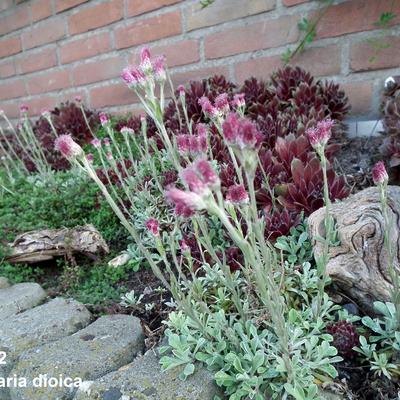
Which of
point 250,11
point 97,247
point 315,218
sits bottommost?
Answer: point 97,247

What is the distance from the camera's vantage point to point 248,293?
1.22 m

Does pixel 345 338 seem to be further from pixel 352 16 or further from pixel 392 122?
pixel 352 16

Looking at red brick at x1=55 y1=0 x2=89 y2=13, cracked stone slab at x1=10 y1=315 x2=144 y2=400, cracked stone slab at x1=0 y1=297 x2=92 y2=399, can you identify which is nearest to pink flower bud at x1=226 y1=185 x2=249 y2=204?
cracked stone slab at x1=10 y1=315 x2=144 y2=400

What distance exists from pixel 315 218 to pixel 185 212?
72 cm

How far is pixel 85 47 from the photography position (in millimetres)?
3734

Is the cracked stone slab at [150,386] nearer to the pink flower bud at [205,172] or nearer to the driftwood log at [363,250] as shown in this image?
the driftwood log at [363,250]

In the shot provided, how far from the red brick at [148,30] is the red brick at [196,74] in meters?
0.29

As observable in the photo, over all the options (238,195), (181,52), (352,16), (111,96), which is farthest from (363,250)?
(111,96)

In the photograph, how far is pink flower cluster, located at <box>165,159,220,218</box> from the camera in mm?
698

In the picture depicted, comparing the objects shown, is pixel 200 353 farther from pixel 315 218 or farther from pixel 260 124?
pixel 260 124

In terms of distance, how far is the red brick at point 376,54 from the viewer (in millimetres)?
2260

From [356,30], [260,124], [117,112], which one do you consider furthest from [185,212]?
[117,112]

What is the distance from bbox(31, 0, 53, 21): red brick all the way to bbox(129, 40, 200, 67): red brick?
4.46 ft

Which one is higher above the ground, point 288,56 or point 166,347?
point 288,56
